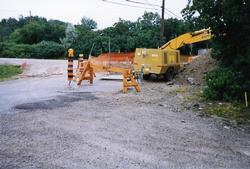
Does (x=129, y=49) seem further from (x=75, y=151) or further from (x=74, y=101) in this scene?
(x=75, y=151)

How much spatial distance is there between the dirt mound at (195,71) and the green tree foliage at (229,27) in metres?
4.67

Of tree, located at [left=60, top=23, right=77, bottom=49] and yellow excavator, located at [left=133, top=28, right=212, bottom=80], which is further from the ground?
tree, located at [left=60, top=23, right=77, bottom=49]

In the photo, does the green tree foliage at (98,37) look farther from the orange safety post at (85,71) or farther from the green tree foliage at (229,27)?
the green tree foliage at (229,27)

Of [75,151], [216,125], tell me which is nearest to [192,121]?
[216,125]

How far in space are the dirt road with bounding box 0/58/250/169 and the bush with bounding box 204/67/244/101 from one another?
7.11 ft

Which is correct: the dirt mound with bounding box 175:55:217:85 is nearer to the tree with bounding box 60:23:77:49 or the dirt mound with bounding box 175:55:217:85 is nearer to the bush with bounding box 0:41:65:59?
the bush with bounding box 0:41:65:59

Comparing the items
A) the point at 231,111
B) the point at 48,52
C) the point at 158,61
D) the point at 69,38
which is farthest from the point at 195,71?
the point at 69,38

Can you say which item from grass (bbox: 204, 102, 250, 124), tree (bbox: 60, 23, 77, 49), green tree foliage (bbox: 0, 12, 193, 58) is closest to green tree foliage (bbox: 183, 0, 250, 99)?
grass (bbox: 204, 102, 250, 124)

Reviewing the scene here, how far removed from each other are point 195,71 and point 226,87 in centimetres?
829

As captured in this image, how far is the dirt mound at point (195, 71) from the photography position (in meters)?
20.6

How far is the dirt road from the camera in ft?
21.8

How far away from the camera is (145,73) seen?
21766 millimetres

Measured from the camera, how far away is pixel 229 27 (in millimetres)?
14406

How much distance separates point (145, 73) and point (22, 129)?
13.8 metres
